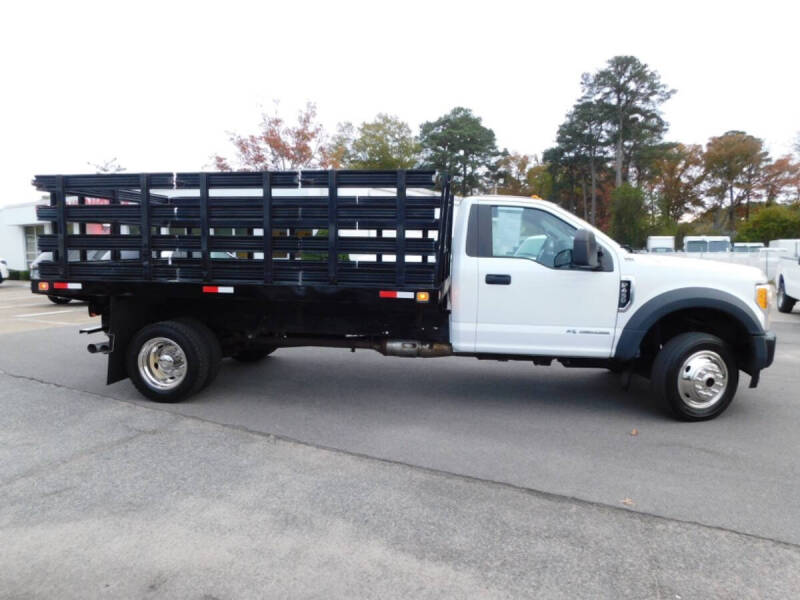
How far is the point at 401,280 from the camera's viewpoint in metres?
5.26

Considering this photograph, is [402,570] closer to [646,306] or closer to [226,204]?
[646,306]

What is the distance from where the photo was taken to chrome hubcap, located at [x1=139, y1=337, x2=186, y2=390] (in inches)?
230

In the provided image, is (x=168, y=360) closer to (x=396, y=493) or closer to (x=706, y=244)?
(x=396, y=493)

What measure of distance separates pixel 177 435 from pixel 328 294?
1858 millimetres

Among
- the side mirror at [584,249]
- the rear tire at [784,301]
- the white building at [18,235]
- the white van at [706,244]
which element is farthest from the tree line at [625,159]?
the side mirror at [584,249]

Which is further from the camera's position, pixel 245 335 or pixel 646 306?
pixel 245 335

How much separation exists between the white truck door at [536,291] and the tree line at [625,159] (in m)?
39.0

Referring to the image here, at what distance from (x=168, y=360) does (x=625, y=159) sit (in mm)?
55738

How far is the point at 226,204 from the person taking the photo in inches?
Result: 217

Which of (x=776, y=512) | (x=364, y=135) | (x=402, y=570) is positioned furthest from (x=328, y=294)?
(x=364, y=135)

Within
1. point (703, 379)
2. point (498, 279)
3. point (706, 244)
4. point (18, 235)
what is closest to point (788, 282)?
point (703, 379)

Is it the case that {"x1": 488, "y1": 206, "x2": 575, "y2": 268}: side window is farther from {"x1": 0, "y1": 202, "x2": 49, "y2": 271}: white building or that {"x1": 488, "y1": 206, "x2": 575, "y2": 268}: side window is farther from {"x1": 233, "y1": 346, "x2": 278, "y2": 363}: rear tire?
{"x1": 0, "y1": 202, "x2": 49, "y2": 271}: white building

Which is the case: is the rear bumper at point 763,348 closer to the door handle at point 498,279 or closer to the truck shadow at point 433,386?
the truck shadow at point 433,386

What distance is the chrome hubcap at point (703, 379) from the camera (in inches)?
205
